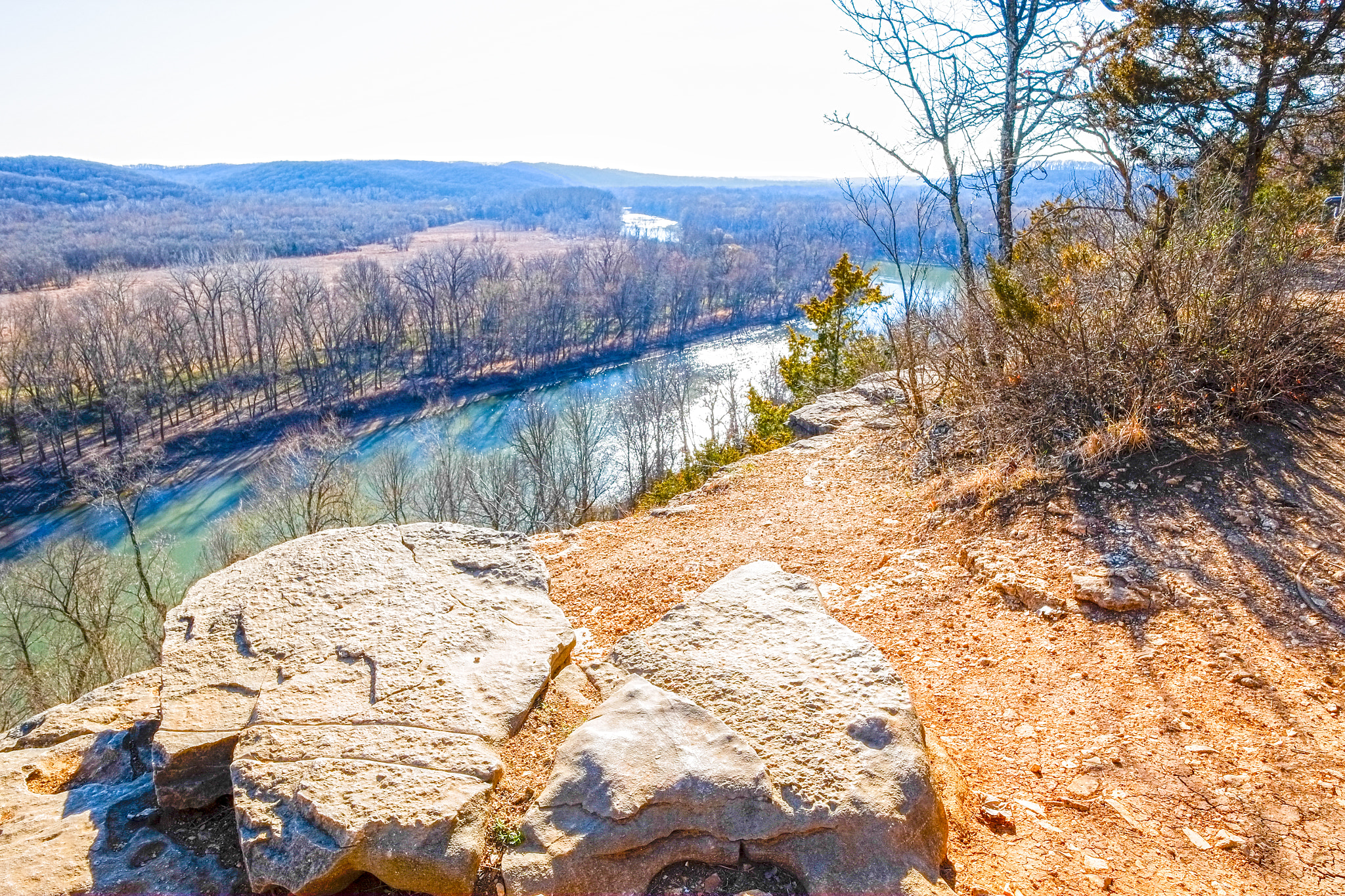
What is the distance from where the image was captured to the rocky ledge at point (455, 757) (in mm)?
2328

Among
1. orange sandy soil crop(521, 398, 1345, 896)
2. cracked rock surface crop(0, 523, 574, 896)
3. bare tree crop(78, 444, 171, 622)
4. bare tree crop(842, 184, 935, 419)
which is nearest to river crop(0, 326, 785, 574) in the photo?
bare tree crop(78, 444, 171, 622)

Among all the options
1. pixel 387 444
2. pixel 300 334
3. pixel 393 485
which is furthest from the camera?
pixel 300 334

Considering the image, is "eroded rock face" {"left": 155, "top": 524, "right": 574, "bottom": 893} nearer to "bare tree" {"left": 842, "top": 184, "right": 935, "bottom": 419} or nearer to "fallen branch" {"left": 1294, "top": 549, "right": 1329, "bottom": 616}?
"fallen branch" {"left": 1294, "top": 549, "right": 1329, "bottom": 616}

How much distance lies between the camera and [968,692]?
3.56 m

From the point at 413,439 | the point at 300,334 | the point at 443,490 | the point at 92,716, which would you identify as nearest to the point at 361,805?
the point at 92,716

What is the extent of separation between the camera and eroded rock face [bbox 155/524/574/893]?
91.7 inches

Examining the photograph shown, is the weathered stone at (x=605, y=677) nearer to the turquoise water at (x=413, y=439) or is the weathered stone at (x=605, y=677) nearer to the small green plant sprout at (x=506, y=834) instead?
the small green plant sprout at (x=506, y=834)

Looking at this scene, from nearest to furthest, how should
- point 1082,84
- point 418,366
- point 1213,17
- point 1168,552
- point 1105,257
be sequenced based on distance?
point 1168,552
point 1105,257
point 1082,84
point 1213,17
point 418,366

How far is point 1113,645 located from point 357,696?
12.2 feet

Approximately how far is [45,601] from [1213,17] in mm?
25943

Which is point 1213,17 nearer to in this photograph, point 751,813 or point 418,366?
point 751,813

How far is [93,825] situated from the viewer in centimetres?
266

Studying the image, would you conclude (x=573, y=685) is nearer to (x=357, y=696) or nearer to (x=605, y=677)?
(x=605, y=677)

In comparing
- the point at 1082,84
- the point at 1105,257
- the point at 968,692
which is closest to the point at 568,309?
the point at 1082,84
